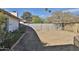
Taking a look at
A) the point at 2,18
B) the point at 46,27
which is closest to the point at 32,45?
the point at 46,27

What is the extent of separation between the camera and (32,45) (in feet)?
16.5

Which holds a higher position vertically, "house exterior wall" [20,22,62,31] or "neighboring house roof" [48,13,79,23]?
"neighboring house roof" [48,13,79,23]

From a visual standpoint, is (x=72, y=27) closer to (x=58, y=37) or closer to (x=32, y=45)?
(x=58, y=37)

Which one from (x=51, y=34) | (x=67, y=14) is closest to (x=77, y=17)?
(x=67, y=14)

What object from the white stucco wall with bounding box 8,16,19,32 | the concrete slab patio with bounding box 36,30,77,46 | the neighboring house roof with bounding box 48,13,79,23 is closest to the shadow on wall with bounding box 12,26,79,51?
the concrete slab patio with bounding box 36,30,77,46

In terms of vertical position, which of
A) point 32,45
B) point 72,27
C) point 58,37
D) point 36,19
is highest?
point 36,19

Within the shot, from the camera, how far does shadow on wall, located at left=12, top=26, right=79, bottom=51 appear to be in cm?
498

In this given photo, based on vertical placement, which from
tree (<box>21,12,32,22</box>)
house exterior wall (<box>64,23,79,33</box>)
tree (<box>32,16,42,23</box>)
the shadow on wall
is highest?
tree (<box>21,12,32,22</box>)

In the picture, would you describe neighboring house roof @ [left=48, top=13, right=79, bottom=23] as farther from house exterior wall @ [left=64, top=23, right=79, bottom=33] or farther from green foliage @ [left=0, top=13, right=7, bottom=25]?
green foliage @ [left=0, top=13, right=7, bottom=25]

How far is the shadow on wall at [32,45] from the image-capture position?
4.98 metres

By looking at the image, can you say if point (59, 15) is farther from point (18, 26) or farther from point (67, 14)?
point (18, 26)

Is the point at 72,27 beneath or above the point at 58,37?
above

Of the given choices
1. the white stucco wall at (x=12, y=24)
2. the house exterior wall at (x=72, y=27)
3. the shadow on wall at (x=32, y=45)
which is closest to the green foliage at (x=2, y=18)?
the white stucco wall at (x=12, y=24)
